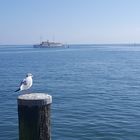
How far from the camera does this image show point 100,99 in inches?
1185

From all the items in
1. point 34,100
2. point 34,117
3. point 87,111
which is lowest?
point 87,111

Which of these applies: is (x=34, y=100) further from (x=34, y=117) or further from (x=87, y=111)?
(x=87, y=111)

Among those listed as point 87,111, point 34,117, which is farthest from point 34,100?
point 87,111

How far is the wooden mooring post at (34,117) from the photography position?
6.27 m

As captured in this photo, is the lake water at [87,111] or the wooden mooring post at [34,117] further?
the lake water at [87,111]

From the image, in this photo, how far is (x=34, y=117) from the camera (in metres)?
6.27

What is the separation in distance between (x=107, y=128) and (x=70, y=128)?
7.11ft

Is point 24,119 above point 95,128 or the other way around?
above

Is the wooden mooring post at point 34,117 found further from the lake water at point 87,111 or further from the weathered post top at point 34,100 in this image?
the lake water at point 87,111

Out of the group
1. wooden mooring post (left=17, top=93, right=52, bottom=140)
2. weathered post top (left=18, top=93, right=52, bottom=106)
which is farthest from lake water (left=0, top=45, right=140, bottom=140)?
weathered post top (left=18, top=93, right=52, bottom=106)

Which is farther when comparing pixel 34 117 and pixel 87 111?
pixel 87 111

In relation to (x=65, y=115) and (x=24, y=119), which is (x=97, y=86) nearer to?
(x=65, y=115)

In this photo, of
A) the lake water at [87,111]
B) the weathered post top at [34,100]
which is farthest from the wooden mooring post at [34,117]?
the lake water at [87,111]

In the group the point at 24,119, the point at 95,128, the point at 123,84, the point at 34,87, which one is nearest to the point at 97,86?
the point at 123,84
